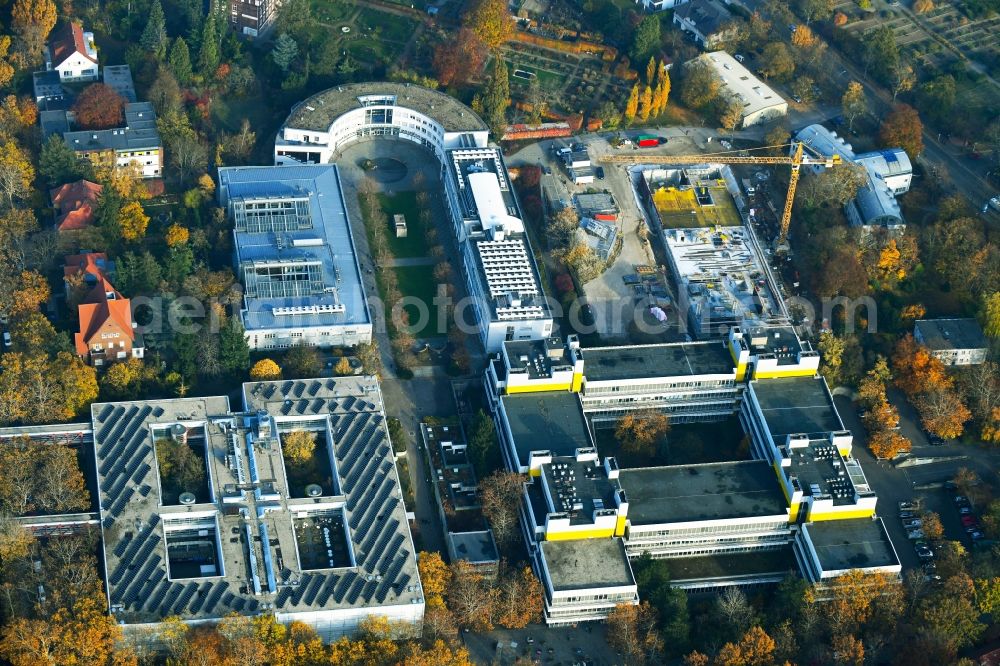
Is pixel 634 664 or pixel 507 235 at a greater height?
pixel 507 235

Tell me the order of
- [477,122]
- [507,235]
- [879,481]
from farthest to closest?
[477,122]
[507,235]
[879,481]

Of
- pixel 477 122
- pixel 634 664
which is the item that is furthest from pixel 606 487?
pixel 477 122

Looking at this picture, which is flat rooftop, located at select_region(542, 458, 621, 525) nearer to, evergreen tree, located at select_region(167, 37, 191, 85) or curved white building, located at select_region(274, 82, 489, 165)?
curved white building, located at select_region(274, 82, 489, 165)

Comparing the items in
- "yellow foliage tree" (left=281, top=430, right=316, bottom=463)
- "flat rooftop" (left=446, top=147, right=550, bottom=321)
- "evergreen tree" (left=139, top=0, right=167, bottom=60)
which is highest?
"evergreen tree" (left=139, top=0, right=167, bottom=60)

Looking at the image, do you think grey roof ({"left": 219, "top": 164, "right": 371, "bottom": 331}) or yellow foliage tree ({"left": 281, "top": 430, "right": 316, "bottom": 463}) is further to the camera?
grey roof ({"left": 219, "top": 164, "right": 371, "bottom": 331})

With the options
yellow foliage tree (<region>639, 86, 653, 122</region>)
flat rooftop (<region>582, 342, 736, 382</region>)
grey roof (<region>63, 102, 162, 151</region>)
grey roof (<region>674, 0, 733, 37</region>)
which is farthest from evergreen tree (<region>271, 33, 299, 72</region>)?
flat rooftop (<region>582, 342, 736, 382</region>)

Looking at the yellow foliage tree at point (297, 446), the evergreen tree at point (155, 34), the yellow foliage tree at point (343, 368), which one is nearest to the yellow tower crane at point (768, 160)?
the yellow foliage tree at point (343, 368)

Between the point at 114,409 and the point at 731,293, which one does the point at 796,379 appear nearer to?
the point at 731,293
